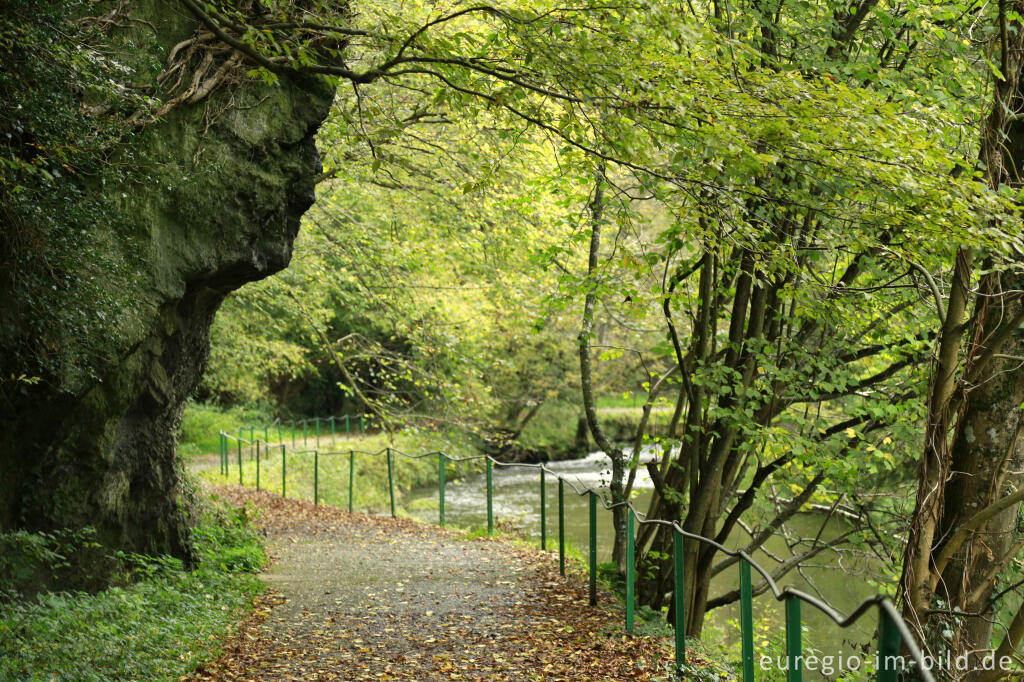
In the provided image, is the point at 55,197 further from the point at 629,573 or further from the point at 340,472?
the point at 340,472

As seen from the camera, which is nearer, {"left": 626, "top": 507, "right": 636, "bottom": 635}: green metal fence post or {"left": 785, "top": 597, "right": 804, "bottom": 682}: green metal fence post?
{"left": 785, "top": 597, "right": 804, "bottom": 682}: green metal fence post

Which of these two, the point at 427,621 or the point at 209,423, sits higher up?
the point at 209,423

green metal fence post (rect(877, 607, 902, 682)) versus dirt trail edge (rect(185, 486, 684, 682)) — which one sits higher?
green metal fence post (rect(877, 607, 902, 682))

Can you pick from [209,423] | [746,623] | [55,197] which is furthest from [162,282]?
[209,423]

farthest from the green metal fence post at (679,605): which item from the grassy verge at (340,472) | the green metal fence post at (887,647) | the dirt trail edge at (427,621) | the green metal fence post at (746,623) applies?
the grassy verge at (340,472)

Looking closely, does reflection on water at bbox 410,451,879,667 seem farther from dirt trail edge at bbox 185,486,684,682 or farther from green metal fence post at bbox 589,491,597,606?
dirt trail edge at bbox 185,486,684,682

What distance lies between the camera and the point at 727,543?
13367mm

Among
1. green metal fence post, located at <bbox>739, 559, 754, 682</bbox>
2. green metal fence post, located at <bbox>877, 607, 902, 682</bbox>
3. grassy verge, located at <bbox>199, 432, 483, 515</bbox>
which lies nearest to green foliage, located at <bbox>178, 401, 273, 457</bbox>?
grassy verge, located at <bbox>199, 432, 483, 515</bbox>

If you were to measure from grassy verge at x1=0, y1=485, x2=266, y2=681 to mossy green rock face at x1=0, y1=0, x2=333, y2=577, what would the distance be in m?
0.49

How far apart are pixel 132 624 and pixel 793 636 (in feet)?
15.7

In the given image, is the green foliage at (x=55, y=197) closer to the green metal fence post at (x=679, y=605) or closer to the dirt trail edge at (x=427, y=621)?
the dirt trail edge at (x=427, y=621)

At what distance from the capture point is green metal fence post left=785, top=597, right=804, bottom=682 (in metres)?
3.65

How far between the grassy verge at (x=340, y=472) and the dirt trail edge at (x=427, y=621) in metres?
4.18

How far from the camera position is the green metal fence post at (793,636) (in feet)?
12.0
